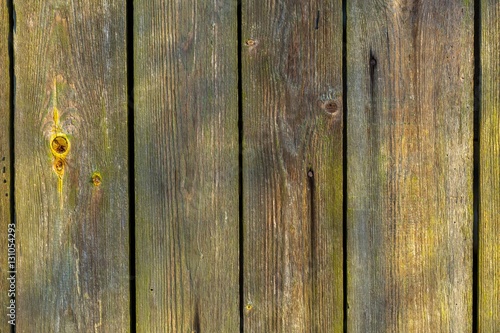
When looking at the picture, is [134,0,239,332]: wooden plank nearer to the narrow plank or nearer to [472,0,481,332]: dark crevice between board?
the narrow plank

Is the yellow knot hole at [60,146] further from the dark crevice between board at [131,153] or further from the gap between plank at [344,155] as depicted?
the gap between plank at [344,155]

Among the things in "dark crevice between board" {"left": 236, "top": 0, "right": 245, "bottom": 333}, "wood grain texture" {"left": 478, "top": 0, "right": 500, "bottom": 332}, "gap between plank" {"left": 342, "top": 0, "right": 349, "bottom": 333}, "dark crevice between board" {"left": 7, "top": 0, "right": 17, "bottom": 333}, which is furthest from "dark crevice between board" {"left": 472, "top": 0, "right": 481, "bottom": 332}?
"dark crevice between board" {"left": 7, "top": 0, "right": 17, "bottom": 333}

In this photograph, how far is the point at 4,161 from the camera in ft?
4.26

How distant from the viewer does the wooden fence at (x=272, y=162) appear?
1278 mm

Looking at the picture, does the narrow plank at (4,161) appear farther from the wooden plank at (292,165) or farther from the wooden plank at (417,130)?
the wooden plank at (417,130)

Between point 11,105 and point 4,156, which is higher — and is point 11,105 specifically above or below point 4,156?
above

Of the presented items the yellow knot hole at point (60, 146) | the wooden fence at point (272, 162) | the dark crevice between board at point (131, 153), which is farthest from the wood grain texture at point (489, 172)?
the yellow knot hole at point (60, 146)

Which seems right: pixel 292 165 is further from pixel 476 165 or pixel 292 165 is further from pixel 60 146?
pixel 60 146

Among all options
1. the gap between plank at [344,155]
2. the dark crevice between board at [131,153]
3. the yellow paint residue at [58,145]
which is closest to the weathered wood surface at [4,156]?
the yellow paint residue at [58,145]

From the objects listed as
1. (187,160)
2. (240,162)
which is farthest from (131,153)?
(240,162)

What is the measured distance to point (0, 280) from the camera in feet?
4.24

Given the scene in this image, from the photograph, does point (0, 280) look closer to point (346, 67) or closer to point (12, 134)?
point (12, 134)

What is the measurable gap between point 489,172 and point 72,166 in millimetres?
1165

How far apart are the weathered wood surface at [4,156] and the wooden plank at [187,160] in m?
0.37
